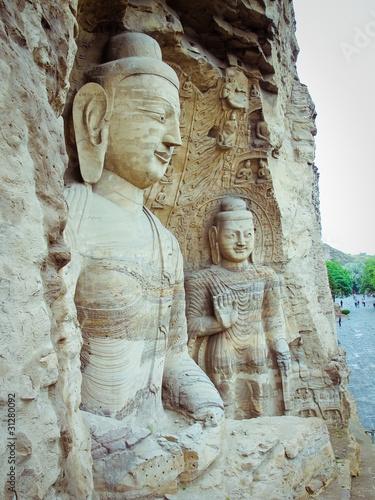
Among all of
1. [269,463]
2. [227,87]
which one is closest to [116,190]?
[227,87]

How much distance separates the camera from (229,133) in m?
4.26

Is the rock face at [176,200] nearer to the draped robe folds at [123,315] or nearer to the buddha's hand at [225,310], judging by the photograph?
the draped robe folds at [123,315]

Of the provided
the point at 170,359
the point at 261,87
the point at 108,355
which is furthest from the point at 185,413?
the point at 261,87

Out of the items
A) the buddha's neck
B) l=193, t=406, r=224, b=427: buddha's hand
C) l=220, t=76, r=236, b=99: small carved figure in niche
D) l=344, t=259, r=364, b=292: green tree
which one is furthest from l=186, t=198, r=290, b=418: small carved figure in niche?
l=344, t=259, r=364, b=292: green tree

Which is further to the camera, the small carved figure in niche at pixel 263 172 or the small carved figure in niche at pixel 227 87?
the small carved figure in niche at pixel 263 172

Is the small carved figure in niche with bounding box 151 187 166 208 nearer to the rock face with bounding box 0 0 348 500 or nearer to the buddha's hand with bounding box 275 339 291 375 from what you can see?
the rock face with bounding box 0 0 348 500

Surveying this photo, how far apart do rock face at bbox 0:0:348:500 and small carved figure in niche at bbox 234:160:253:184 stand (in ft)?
0.05

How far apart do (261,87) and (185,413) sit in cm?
313

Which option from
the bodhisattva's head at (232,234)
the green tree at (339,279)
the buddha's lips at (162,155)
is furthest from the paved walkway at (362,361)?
the green tree at (339,279)

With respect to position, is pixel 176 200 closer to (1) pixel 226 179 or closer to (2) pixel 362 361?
(1) pixel 226 179

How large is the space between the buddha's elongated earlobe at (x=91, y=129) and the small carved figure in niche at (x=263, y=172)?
2.07m

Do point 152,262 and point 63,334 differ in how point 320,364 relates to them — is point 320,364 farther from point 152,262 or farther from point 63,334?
point 63,334

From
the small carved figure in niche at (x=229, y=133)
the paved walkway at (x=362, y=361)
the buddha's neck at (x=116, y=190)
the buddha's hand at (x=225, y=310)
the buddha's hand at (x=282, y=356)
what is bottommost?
the paved walkway at (x=362, y=361)

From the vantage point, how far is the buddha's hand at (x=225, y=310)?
4262 millimetres
